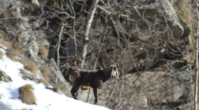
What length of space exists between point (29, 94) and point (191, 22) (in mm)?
10594

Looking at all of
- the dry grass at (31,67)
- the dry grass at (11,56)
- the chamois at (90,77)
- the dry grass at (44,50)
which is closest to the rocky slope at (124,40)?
the dry grass at (44,50)

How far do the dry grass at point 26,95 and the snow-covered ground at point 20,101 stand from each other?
9 centimetres

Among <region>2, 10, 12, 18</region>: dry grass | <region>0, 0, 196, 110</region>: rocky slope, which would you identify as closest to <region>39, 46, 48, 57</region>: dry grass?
<region>0, 0, 196, 110</region>: rocky slope

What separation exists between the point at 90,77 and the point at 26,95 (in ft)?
5.53

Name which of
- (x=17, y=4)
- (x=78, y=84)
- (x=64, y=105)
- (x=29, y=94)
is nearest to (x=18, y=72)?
(x=29, y=94)

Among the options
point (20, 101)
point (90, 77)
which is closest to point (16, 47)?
point (20, 101)

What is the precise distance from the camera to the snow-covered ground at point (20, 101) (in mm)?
5312

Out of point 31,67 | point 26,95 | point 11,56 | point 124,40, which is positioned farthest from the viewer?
point 124,40

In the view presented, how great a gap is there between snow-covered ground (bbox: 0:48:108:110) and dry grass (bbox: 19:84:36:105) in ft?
0.29

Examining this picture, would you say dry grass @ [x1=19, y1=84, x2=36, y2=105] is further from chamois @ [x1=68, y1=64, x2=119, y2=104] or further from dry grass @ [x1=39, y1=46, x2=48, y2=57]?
dry grass @ [x1=39, y1=46, x2=48, y2=57]

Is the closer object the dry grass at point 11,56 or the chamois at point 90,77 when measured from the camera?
the chamois at point 90,77

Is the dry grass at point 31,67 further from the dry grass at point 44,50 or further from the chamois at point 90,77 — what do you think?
the dry grass at point 44,50

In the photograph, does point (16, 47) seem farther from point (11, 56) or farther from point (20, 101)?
point (20, 101)

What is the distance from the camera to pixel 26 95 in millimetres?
5629
